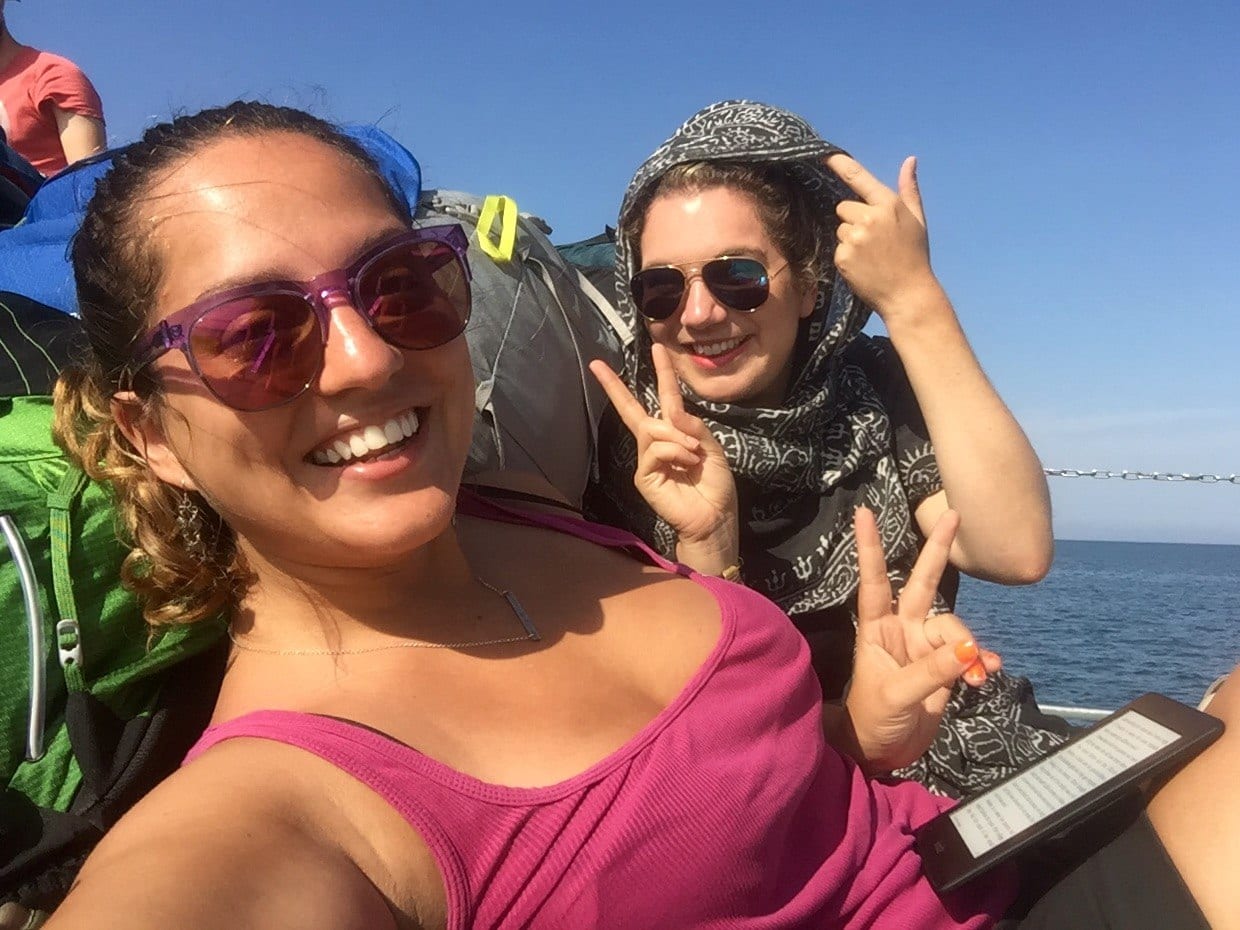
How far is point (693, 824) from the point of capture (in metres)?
1.18

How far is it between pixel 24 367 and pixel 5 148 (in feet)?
3.60

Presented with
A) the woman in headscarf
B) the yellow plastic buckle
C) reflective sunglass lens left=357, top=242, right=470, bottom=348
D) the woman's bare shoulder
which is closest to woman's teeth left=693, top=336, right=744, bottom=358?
the woman in headscarf

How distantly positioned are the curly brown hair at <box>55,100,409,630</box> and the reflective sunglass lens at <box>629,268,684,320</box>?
2.74ft

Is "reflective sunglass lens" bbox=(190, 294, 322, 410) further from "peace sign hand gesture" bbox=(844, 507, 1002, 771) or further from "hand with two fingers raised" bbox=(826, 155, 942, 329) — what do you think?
"hand with two fingers raised" bbox=(826, 155, 942, 329)

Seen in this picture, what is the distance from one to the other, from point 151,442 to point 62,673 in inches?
14.0

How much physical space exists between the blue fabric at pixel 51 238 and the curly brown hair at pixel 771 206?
2.40 ft

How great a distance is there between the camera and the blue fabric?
5.47 feet

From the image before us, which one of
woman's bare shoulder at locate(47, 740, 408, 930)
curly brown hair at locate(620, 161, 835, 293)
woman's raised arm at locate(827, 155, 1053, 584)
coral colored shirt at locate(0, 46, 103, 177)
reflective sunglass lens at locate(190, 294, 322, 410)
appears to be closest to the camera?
woman's bare shoulder at locate(47, 740, 408, 930)

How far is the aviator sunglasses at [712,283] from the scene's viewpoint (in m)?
2.08

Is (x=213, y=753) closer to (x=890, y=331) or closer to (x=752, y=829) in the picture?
(x=752, y=829)

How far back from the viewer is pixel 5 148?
7.12 ft

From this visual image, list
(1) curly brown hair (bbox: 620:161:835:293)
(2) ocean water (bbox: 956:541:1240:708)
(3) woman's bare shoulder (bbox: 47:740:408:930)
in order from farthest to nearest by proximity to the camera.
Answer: (2) ocean water (bbox: 956:541:1240:708), (1) curly brown hair (bbox: 620:161:835:293), (3) woman's bare shoulder (bbox: 47:740:408:930)

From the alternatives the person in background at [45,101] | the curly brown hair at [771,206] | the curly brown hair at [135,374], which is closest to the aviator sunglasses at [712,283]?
the curly brown hair at [771,206]

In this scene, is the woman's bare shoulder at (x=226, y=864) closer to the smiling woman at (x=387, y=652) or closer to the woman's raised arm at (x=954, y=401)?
the smiling woman at (x=387, y=652)
